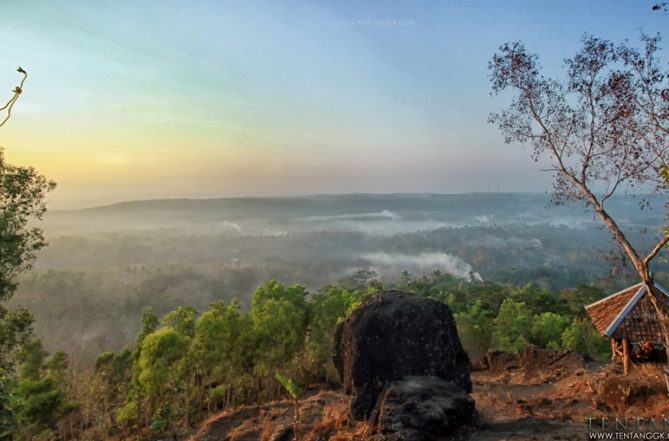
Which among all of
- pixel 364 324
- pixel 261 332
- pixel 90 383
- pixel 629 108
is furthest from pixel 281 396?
pixel 629 108

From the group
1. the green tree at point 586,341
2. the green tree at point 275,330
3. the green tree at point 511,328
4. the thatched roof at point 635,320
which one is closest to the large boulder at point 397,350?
the thatched roof at point 635,320

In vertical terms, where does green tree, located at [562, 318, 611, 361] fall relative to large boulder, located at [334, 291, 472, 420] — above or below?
below

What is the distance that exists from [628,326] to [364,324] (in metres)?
9.97

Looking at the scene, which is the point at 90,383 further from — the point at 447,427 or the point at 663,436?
the point at 663,436

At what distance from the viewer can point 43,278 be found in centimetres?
8900

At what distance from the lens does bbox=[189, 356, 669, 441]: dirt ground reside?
8984 mm

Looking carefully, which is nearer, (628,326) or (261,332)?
(628,326)

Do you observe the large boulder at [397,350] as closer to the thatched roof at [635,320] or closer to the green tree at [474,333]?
the thatched roof at [635,320]

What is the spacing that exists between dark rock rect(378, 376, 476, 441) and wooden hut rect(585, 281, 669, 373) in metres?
8.31

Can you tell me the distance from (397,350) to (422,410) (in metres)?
2.54

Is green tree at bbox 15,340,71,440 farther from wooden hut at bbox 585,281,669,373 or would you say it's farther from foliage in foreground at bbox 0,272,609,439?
wooden hut at bbox 585,281,669,373

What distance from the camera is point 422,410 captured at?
865 cm

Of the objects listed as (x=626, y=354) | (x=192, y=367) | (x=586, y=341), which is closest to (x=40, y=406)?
(x=192, y=367)

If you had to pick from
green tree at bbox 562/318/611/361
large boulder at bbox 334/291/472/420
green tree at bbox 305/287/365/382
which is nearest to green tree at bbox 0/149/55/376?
large boulder at bbox 334/291/472/420
